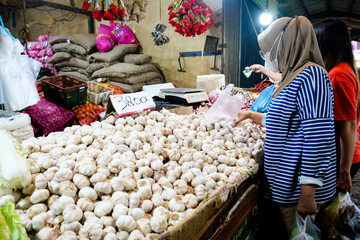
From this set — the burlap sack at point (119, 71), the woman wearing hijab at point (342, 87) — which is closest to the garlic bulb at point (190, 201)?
the woman wearing hijab at point (342, 87)

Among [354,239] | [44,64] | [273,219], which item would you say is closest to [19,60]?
[273,219]

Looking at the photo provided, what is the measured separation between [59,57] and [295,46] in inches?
238

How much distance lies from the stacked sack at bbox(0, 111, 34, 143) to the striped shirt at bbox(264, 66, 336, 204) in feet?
6.12

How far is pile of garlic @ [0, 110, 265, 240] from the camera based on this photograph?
102 centimetres

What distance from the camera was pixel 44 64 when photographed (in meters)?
6.65

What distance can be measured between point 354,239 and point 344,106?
1.10 meters

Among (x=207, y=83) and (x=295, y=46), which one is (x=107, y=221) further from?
(x=207, y=83)

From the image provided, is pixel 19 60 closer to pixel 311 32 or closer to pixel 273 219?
pixel 311 32

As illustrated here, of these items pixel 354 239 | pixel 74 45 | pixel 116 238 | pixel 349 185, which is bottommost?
pixel 354 239

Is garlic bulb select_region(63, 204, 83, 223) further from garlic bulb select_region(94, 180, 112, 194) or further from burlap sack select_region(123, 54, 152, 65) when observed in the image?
burlap sack select_region(123, 54, 152, 65)

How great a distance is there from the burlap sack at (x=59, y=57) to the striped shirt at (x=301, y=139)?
579cm

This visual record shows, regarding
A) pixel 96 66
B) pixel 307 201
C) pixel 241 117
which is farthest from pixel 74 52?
pixel 307 201

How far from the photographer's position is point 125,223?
1.01 metres

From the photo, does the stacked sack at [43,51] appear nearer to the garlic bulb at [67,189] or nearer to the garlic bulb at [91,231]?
the garlic bulb at [67,189]
